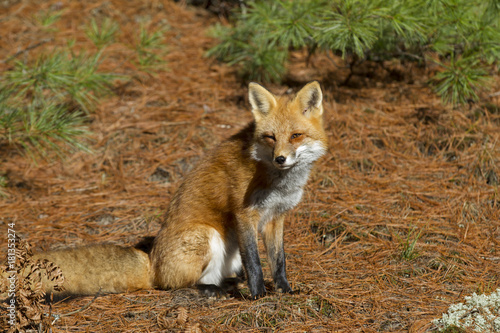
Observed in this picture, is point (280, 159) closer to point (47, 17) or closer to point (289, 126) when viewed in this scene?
point (289, 126)

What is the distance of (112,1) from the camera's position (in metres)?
7.81

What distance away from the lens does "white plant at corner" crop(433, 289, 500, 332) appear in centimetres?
271

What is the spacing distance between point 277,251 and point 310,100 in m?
1.20

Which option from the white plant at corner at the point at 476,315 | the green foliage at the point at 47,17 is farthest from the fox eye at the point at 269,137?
the green foliage at the point at 47,17

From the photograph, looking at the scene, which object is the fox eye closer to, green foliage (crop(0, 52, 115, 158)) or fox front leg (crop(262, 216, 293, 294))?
fox front leg (crop(262, 216, 293, 294))

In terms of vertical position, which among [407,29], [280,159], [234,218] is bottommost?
[234,218]

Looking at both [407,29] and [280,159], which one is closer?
[280,159]

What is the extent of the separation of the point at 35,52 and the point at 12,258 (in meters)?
4.64

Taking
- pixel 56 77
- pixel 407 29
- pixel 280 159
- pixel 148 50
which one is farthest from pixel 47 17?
pixel 280 159

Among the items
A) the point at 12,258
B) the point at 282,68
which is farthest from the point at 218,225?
the point at 282,68

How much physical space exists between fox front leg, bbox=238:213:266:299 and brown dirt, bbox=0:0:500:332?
116 mm

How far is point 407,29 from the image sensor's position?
4930mm

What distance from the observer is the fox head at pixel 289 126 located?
3.35 meters

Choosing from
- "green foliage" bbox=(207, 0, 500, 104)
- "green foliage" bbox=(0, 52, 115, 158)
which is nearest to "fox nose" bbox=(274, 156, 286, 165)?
"green foliage" bbox=(207, 0, 500, 104)
